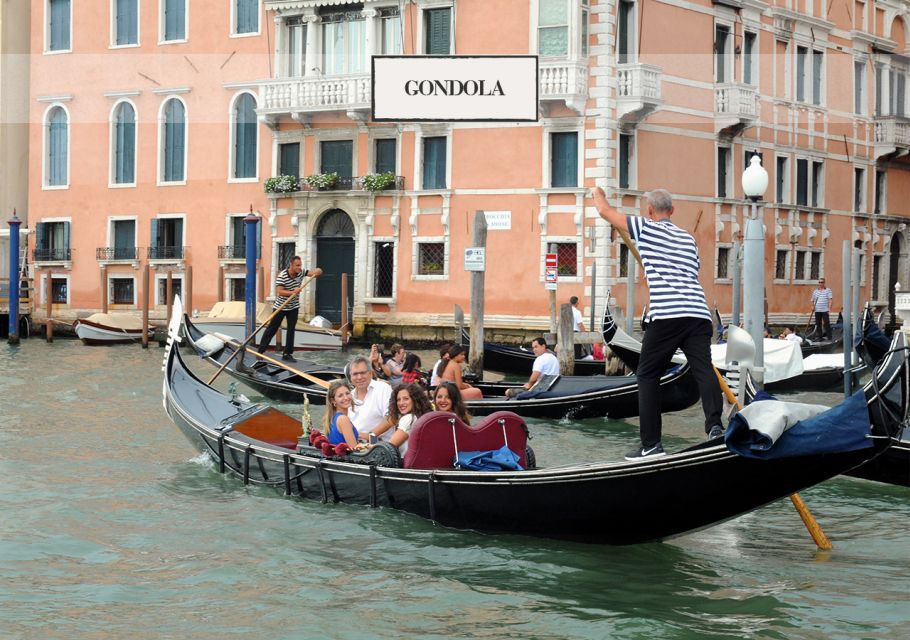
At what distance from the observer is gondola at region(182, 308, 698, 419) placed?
9.59 metres

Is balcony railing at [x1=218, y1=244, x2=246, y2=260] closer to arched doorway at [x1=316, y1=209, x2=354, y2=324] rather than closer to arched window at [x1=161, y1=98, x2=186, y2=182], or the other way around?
arched doorway at [x1=316, y1=209, x2=354, y2=324]

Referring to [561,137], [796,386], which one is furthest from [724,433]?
[561,137]

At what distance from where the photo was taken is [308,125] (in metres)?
18.8

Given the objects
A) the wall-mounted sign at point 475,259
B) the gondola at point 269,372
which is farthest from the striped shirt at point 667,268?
the wall-mounted sign at point 475,259

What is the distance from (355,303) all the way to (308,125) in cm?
253

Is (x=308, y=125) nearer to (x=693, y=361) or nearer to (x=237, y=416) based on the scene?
(x=237, y=416)

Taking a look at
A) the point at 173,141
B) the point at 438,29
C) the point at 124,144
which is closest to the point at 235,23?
the point at 173,141

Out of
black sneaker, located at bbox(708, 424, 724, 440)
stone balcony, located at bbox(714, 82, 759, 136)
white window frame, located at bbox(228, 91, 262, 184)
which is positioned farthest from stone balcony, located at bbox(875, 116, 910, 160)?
black sneaker, located at bbox(708, 424, 724, 440)

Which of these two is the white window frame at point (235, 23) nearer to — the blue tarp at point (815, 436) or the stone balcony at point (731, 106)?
the stone balcony at point (731, 106)

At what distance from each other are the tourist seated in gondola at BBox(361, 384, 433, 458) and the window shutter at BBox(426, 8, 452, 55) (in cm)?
1181

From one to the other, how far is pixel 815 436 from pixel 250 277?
11.1 meters

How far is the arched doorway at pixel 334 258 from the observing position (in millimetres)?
18641

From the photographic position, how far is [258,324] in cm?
1694

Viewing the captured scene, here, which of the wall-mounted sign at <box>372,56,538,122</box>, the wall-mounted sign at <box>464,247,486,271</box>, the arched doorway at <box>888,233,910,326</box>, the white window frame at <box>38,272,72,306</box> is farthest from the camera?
the arched doorway at <box>888,233,910,326</box>
